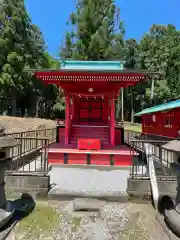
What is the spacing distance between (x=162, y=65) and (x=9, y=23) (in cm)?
2193

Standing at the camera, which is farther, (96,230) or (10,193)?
(10,193)

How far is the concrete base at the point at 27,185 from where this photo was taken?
230 inches

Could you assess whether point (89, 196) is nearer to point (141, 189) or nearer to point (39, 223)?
point (141, 189)

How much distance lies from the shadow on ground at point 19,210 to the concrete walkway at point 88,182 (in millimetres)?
651

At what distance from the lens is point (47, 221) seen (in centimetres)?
448

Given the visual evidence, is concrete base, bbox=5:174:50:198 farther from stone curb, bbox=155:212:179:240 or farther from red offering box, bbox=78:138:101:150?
red offering box, bbox=78:138:101:150

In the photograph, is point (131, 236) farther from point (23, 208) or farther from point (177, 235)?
point (23, 208)

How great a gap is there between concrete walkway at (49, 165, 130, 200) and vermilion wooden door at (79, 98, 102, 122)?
5.70 metres

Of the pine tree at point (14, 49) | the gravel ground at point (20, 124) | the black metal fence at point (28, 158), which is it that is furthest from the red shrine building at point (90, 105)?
Answer: the pine tree at point (14, 49)

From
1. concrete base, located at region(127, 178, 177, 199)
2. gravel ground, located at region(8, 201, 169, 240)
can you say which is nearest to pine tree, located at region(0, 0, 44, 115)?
concrete base, located at region(127, 178, 177, 199)

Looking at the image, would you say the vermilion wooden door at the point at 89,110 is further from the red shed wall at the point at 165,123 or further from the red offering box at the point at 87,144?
the red shed wall at the point at 165,123

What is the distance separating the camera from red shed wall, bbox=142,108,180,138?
1437 centimetres

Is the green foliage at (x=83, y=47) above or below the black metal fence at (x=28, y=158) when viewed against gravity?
above

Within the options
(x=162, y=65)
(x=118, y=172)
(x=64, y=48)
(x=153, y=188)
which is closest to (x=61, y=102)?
(x=64, y=48)
